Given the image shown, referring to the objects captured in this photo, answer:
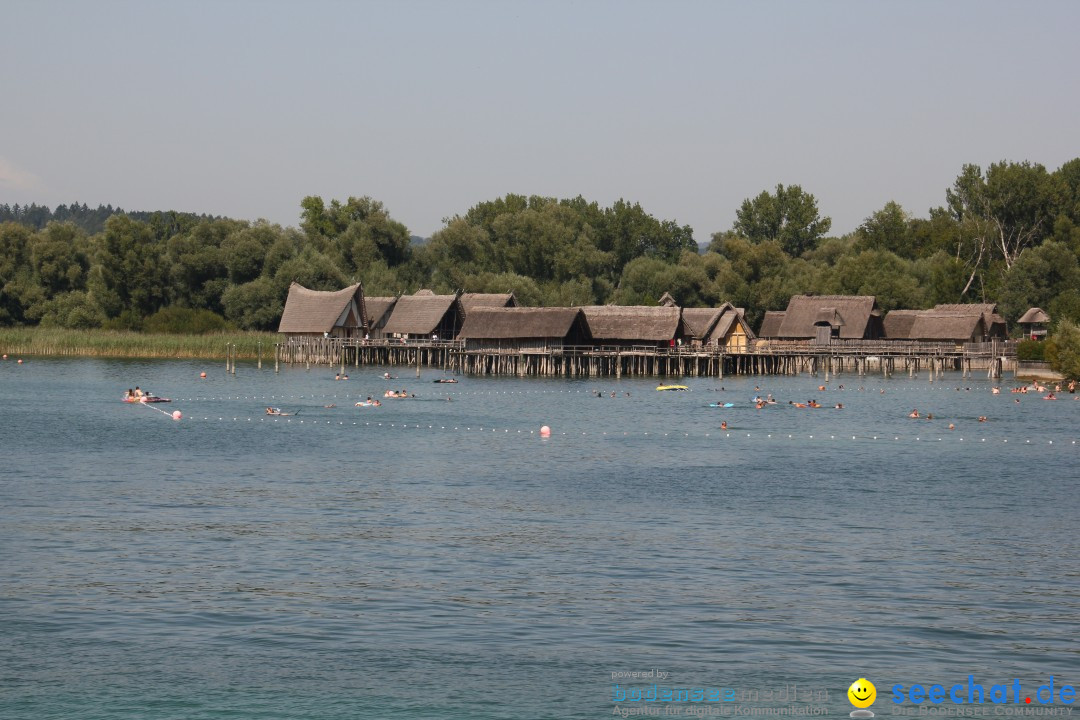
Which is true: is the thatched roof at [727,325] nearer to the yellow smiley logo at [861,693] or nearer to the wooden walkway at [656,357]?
the wooden walkway at [656,357]

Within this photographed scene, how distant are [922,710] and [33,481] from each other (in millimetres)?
25082

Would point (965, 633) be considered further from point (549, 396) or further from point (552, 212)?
point (552, 212)

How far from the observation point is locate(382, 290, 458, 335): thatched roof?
3937 inches

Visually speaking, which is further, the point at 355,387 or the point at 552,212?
the point at 552,212

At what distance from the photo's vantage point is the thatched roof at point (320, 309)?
100 m

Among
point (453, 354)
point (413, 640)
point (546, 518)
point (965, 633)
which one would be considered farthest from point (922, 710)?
point (453, 354)

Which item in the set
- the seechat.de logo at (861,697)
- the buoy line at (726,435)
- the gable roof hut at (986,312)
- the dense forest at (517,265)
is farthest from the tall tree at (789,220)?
the seechat.de logo at (861,697)

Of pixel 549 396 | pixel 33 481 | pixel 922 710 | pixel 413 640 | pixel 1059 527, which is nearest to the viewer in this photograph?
pixel 922 710

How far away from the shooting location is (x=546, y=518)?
29406 millimetres

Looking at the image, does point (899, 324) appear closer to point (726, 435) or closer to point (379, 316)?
point (379, 316)

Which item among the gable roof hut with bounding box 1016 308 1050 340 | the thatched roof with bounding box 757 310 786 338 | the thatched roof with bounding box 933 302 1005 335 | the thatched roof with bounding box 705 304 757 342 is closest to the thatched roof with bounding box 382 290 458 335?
the thatched roof with bounding box 705 304 757 342

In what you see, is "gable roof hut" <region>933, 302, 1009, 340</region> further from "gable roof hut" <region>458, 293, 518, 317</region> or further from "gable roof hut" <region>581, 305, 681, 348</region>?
"gable roof hut" <region>458, 293, 518, 317</region>

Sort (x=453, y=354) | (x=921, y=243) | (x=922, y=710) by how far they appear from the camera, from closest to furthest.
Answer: (x=922, y=710)
(x=453, y=354)
(x=921, y=243)

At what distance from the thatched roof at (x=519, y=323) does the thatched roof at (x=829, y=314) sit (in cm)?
2300
